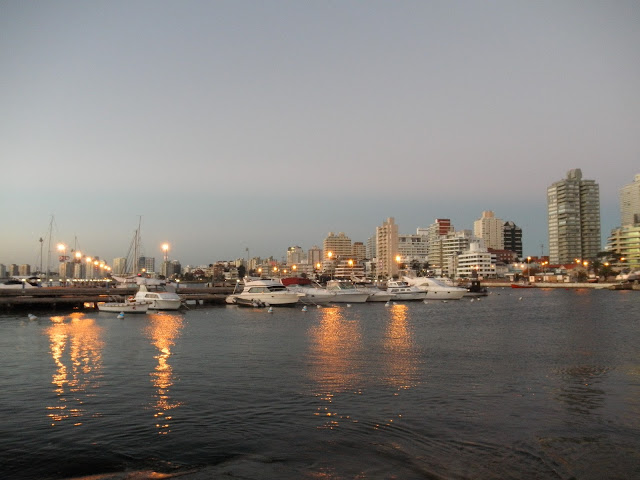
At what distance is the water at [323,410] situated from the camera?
10.7m

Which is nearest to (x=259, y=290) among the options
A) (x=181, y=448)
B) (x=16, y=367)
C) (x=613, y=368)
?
(x=16, y=367)

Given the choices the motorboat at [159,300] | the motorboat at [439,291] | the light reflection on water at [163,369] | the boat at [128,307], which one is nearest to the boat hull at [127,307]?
the boat at [128,307]

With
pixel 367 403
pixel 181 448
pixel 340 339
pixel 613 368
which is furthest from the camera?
pixel 340 339

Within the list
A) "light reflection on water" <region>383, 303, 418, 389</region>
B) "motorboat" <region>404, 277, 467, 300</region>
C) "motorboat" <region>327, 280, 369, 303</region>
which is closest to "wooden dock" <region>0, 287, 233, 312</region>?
"motorboat" <region>327, 280, 369, 303</region>

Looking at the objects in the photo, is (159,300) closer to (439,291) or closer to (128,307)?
(128,307)

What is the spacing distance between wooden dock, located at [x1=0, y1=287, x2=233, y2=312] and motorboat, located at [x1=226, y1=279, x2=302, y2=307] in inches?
328

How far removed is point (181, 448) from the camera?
38.1ft

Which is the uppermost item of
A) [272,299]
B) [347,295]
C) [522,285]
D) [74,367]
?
[347,295]

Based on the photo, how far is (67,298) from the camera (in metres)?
62.7

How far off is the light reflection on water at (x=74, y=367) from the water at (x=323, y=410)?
10cm

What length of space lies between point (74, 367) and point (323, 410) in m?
13.1

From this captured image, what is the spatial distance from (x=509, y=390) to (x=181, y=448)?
11.0 meters

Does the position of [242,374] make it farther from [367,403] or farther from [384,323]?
[384,323]

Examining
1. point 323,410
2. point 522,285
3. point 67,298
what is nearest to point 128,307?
point 67,298
